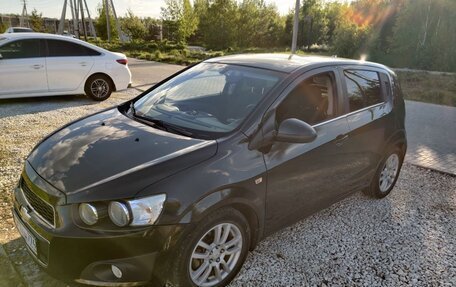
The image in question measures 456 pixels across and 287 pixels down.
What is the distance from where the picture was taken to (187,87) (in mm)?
3600

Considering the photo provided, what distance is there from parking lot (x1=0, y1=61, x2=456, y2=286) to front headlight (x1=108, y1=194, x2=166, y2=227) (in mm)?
908

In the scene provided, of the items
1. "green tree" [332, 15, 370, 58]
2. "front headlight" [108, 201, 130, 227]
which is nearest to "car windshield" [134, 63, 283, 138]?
"front headlight" [108, 201, 130, 227]

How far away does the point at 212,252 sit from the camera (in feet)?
8.39

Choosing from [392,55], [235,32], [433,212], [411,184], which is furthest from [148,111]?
[235,32]

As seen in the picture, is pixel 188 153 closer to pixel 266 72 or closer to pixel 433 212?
pixel 266 72

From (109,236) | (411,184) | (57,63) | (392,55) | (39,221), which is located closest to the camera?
(109,236)

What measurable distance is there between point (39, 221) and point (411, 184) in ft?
14.5

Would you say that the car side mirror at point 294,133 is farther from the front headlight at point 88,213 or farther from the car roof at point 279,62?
the front headlight at point 88,213

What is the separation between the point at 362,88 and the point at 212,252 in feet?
7.59

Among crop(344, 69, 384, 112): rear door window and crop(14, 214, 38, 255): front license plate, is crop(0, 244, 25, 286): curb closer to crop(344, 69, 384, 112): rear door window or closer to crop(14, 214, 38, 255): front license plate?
crop(14, 214, 38, 255): front license plate

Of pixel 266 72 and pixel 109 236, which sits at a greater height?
pixel 266 72

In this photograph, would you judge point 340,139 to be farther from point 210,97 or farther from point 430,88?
point 430,88

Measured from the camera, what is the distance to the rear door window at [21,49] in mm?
7758

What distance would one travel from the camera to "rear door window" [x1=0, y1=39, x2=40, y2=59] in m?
7.76
